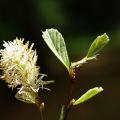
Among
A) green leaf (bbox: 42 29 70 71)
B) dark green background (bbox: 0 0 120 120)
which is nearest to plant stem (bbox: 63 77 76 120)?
green leaf (bbox: 42 29 70 71)

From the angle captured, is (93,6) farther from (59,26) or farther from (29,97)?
(29,97)

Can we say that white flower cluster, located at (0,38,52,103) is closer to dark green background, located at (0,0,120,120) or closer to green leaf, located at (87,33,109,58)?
green leaf, located at (87,33,109,58)

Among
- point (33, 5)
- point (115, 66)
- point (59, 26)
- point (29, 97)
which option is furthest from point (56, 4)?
point (29, 97)

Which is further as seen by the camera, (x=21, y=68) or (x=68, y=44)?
(x=68, y=44)

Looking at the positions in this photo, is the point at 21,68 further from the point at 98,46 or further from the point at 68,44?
the point at 68,44

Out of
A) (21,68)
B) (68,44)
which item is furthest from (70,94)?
(68,44)

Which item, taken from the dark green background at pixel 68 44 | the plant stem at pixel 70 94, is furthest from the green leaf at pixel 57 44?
the dark green background at pixel 68 44
